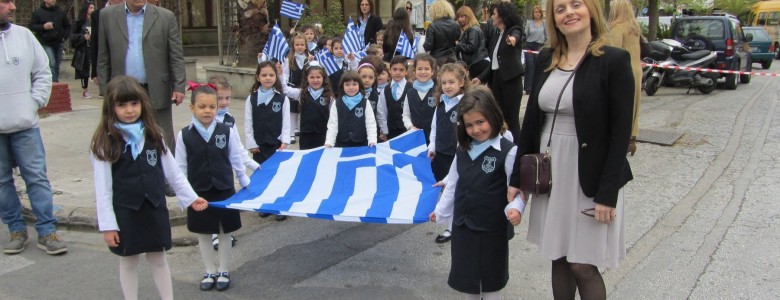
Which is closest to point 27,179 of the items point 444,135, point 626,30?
point 444,135

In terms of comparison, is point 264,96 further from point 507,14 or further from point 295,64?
point 507,14

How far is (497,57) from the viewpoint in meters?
7.36

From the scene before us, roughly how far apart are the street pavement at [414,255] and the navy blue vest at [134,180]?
2.97ft

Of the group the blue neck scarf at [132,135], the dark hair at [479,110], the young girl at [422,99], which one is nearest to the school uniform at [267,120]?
the young girl at [422,99]

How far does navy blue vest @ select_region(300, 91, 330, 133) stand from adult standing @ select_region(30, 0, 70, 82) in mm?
7060

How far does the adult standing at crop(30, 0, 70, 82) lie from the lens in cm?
1098

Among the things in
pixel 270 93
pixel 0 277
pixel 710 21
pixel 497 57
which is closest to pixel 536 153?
pixel 270 93

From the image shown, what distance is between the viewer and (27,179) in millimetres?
4984

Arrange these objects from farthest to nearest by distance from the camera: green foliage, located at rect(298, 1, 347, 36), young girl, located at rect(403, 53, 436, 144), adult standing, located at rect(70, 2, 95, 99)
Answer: green foliage, located at rect(298, 1, 347, 36), adult standing, located at rect(70, 2, 95, 99), young girl, located at rect(403, 53, 436, 144)

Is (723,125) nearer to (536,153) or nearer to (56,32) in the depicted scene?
(536,153)

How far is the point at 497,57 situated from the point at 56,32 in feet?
26.5

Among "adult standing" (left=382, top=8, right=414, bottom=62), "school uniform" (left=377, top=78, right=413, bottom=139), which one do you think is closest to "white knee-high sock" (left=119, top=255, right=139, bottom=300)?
"school uniform" (left=377, top=78, right=413, bottom=139)

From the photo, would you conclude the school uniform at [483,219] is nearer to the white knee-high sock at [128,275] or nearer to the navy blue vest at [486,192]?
the navy blue vest at [486,192]

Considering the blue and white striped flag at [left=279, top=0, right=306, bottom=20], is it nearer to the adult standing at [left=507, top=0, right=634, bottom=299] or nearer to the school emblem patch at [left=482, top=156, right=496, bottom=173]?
the school emblem patch at [left=482, top=156, right=496, bottom=173]
